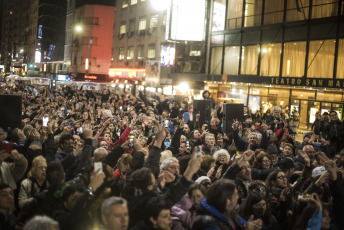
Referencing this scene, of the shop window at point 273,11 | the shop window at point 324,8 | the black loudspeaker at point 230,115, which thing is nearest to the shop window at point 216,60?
the shop window at point 273,11

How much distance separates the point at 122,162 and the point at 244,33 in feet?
71.0

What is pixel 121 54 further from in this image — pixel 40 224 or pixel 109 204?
pixel 40 224

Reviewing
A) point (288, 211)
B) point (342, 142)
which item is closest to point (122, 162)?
point (288, 211)

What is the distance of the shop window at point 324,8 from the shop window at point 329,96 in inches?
170

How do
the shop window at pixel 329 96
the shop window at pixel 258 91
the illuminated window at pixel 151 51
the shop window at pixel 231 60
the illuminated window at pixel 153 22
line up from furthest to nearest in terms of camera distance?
the illuminated window at pixel 151 51 → the illuminated window at pixel 153 22 → the shop window at pixel 231 60 → the shop window at pixel 258 91 → the shop window at pixel 329 96

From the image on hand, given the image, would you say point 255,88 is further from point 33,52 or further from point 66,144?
point 33,52

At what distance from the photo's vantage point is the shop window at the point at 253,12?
83.1 feet

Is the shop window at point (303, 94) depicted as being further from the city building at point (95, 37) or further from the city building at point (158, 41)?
the city building at point (95, 37)

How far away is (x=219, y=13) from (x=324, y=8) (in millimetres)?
8664

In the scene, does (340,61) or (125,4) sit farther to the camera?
(125,4)

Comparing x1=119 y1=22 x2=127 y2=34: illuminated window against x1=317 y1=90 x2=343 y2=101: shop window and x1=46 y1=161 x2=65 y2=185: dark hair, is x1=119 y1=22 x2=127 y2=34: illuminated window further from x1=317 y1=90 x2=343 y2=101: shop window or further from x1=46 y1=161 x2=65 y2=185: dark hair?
x1=46 y1=161 x2=65 y2=185: dark hair

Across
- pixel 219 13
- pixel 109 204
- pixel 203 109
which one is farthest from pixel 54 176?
pixel 219 13

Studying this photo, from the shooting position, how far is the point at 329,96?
69.5 feet

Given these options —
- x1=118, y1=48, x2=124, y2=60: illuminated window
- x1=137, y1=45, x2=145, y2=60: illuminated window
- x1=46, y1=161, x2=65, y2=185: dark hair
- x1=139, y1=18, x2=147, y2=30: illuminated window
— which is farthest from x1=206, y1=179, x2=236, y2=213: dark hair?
x1=118, y1=48, x2=124, y2=60: illuminated window
